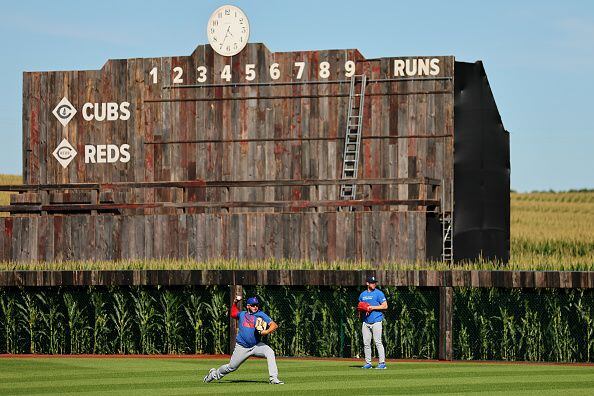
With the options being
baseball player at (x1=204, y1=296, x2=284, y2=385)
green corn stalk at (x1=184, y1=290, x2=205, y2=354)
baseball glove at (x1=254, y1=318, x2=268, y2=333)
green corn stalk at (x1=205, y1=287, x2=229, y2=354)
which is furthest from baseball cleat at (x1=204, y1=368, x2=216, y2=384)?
green corn stalk at (x1=184, y1=290, x2=205, y2=354)

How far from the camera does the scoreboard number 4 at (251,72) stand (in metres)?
37.5

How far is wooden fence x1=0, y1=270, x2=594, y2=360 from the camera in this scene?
27328 mm

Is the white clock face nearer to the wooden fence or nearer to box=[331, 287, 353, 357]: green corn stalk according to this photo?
the wooden fence

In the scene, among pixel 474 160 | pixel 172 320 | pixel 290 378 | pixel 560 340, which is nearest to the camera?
pixel 290 378

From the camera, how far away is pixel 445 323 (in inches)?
1093

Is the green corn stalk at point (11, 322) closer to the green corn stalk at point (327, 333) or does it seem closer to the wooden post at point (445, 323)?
the green corn stalk at point (327, 333)

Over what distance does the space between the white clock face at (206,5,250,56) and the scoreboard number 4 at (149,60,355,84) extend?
58 centimetres

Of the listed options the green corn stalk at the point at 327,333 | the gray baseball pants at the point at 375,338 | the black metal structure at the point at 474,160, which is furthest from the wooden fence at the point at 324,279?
the black metal structure at the point at 474,160

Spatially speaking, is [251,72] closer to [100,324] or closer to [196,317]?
[196,317]

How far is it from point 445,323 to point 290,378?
5.94 metres

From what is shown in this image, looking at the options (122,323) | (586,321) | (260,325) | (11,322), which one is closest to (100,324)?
(122,323)

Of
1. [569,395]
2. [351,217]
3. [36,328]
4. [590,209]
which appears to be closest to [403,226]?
[351,217]

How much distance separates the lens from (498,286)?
2747cm

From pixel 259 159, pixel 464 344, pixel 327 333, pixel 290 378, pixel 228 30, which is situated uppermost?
pixel 228 30
